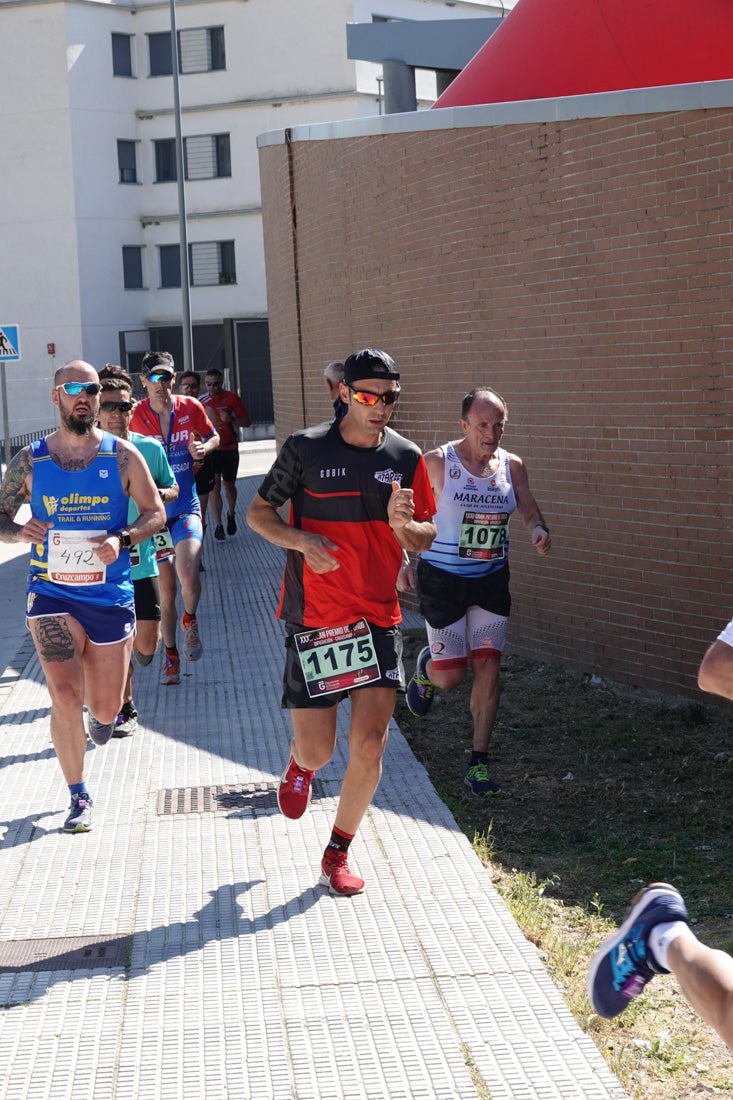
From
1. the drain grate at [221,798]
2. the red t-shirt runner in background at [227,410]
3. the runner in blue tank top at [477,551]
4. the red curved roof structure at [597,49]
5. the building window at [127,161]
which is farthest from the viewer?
the building window at [127,161]

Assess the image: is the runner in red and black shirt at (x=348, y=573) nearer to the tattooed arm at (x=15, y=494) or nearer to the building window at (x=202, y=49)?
the tattooed arm at (x=15, y=494)

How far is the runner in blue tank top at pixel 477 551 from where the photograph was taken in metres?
7.38

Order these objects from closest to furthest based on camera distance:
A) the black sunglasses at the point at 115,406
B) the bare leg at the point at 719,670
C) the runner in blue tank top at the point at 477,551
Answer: the bare leg at the point at 719,670, the runner in blue tank top at the point at 477,551, the black sunglasses at the point at 115,406

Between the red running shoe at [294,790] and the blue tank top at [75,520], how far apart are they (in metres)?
1.22

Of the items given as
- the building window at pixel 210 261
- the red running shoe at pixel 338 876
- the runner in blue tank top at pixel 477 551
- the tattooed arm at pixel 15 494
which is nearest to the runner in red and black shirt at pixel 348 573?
the red running shoe at pixel 338 876

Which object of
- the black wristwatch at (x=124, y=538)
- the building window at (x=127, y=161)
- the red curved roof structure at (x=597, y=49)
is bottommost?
the black wristwatch at (x=124, y=538)

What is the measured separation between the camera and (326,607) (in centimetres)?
A: 563

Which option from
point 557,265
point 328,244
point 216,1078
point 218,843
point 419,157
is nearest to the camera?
point 216,1078

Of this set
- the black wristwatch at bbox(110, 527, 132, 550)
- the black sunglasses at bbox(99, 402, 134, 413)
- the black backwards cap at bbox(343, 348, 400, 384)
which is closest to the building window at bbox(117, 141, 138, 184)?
the black sunglasses at bbox(99, 402, 134, 413)

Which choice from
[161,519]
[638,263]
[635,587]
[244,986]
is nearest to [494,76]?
[638,263]

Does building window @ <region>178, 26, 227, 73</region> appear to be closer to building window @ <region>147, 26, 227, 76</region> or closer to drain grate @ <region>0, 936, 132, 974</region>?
building window @ <region>147, 26, 227, 76</region>

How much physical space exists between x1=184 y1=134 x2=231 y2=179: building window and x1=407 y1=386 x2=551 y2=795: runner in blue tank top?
148 ft

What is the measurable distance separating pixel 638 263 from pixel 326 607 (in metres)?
4.17

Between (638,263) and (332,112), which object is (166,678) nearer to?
(638,263)
